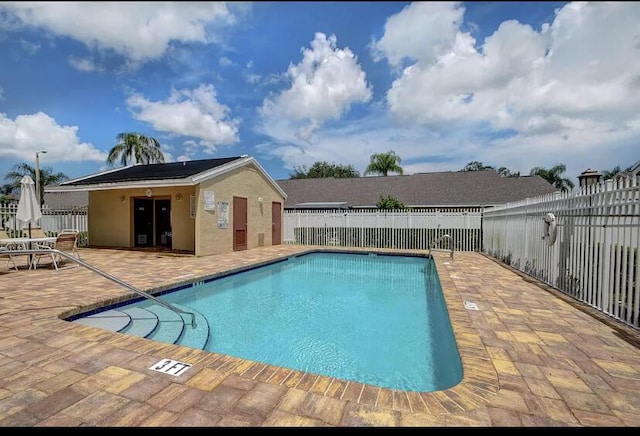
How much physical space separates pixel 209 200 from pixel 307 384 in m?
10.6

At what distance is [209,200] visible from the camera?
12.4 m

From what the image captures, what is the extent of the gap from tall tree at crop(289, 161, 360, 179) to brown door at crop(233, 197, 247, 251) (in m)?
39.3

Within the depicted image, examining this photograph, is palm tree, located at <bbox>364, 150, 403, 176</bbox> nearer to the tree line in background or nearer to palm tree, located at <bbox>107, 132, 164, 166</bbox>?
the tree line in background

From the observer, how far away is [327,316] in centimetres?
641

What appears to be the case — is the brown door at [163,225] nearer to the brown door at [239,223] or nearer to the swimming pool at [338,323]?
the brown door at [239,223]

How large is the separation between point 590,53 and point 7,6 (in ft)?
5.96

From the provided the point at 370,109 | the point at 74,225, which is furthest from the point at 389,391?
the point at 74,225

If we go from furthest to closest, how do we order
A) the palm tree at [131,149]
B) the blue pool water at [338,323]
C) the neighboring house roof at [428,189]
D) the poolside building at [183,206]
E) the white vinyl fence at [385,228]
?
the palm tree at [131,149] < the neighboring house roof at [428,189] < the white vinyl fence at [385,228] < the poolside building at [183,206] < the blue pool water at [338,323]

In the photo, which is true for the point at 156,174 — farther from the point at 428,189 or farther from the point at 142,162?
the point at 142,162

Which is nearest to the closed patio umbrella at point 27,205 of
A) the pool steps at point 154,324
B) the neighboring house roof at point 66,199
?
the pool steps at point 154,324

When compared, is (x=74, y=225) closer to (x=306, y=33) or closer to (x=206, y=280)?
(x=206, y=280)

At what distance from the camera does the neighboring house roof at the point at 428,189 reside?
2097 cm

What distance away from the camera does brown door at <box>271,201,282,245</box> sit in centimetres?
1724

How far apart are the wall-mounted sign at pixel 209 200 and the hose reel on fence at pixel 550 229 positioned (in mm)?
10592
